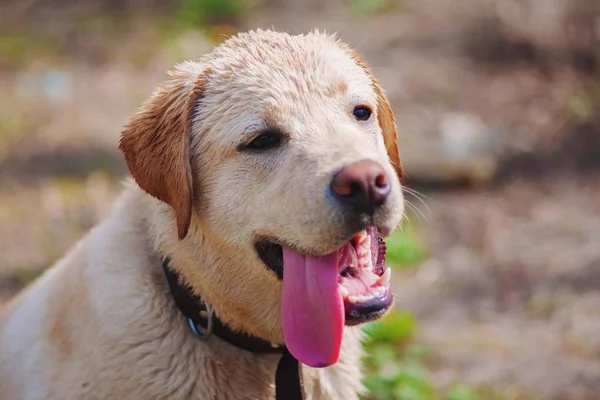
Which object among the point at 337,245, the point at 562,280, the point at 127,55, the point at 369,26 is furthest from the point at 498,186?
the point at 337,245

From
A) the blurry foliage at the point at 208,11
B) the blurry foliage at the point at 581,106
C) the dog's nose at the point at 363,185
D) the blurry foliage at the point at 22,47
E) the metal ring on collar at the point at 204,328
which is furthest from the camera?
the blurry foliage at the point at 208,11

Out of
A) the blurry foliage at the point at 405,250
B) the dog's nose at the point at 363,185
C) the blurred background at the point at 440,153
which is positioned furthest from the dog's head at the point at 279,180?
the blurry foliage at the point at 405,250

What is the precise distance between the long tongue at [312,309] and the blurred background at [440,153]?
5.63 ft

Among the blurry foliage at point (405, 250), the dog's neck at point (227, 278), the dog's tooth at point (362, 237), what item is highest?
the dog's tooth at point (362, 237)

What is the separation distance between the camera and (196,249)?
360 cm

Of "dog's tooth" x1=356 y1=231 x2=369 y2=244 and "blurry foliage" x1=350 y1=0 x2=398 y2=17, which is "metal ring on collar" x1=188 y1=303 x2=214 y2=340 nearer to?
"dog's tooth" x1=356 y1=231 x2=369 y2=244

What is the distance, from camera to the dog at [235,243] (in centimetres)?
329

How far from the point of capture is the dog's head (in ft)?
10.6

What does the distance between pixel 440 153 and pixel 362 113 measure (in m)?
3.85

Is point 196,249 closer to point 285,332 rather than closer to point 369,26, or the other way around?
point 285,332

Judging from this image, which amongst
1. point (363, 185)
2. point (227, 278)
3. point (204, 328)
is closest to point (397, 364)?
point (204, 328)

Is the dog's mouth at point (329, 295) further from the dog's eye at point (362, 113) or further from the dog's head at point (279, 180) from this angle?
the dog's eye at point (362, 113)

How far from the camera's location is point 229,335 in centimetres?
365

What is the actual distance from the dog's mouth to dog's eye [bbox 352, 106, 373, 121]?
1.61 ft
